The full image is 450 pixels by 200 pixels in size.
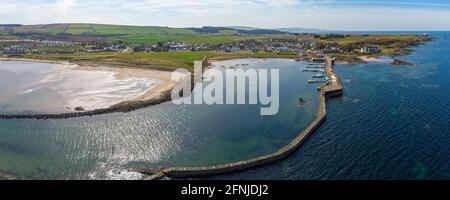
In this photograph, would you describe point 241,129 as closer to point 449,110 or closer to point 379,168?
point 379,168

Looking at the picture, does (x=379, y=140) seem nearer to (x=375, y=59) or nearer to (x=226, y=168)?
(x=226, y=168)

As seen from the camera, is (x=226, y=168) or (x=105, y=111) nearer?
(x=226, y=168)

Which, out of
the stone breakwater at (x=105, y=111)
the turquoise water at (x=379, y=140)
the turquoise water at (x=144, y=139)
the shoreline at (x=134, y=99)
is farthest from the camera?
the shoreline at (x=134, y=99)

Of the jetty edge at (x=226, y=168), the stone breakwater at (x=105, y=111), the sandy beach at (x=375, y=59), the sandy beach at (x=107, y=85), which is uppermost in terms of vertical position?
the sandy beach at (x=375, y=59)

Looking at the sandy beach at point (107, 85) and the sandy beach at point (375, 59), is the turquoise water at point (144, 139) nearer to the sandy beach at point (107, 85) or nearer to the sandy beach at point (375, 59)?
the sandy beach at point (107, 85)

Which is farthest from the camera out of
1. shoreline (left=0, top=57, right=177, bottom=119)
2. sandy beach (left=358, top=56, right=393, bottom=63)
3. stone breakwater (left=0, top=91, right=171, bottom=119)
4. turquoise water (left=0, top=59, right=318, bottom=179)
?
sandy beach (left=358, top=56, right=393, bottom=63)

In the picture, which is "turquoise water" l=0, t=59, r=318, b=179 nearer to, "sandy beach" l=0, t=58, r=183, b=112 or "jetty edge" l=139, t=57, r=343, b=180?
"jetty edge" l=139, t=57, r=343, b=180

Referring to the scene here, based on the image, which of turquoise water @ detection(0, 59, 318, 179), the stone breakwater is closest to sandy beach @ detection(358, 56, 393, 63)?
turquoise water @ detection(0, 59, 318, 179)

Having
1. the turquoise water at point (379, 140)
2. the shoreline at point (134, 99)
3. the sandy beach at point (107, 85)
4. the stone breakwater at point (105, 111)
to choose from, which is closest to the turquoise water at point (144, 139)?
the stone breakwater at point (105, 111)

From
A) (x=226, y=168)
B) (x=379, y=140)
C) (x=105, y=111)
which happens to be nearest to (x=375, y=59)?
(x=379, y=140)
